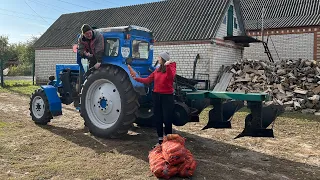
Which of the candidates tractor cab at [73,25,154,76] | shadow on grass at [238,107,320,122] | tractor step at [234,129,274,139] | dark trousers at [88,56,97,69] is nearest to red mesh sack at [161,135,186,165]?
tractor step at [234,129,274,139]

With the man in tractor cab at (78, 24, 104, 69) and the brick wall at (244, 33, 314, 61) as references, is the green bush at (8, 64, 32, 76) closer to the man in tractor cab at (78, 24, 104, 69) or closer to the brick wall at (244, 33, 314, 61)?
the brick wall at (244, 33, 314, 61)

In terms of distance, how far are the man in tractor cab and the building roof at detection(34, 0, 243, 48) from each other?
1041 centimetres

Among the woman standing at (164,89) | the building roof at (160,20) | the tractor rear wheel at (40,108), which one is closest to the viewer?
the woman standing at (164,89)

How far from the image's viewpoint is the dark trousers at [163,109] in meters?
5.69

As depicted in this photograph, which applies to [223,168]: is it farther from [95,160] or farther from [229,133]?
[229,133]

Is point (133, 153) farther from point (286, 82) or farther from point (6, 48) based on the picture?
point (6, 48)

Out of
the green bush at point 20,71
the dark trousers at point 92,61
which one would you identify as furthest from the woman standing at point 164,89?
the green bush at point 20,71

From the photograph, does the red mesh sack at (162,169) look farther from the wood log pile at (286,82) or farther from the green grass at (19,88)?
the green grass at (19,88)

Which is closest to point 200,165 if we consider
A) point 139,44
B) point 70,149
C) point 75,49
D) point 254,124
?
point 254,124

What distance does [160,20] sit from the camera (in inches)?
773

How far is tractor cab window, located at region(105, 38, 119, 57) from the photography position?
659 centimetres

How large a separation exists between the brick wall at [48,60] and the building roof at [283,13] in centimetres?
1466

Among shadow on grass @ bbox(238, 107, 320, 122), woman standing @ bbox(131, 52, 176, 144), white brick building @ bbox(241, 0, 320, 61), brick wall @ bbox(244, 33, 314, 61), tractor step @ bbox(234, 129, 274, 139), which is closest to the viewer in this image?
tractor step @ bbox(234, 129, 274, 139)

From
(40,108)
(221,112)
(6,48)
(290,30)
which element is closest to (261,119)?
(221,112)
